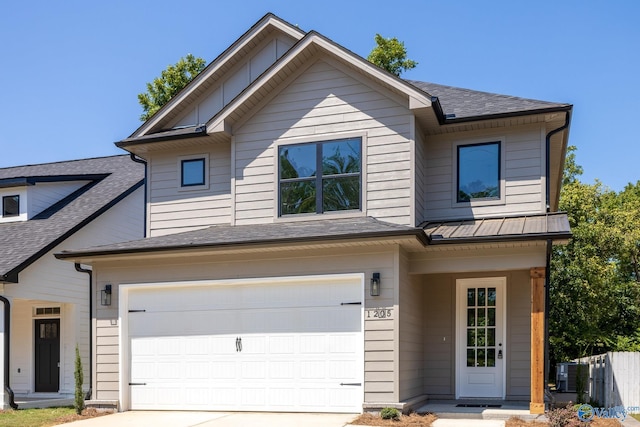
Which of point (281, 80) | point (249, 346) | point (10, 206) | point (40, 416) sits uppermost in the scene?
point (281, 80)

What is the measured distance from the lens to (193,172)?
595 inches

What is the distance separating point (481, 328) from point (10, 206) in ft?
42.6

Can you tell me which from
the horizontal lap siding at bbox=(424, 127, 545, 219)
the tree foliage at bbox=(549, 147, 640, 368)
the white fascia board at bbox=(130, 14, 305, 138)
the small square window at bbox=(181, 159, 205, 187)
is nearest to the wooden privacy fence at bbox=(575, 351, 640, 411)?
the horizontal lap siding at bbox=(424, 127, 545, 219)

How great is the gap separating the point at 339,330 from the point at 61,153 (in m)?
29.1

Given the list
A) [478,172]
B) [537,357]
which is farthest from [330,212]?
[537,357]

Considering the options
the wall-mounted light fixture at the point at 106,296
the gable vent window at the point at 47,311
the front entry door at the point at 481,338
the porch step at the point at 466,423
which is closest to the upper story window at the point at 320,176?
the front entry door at the point at 481,338

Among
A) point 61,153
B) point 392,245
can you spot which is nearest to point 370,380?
point 392,245

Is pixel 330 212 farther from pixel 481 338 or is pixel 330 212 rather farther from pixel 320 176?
pixel 481 338

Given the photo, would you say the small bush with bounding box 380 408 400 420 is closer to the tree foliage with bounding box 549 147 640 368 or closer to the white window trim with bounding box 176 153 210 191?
the white window trim with bounding box 176 153 210 191

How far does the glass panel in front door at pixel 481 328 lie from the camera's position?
13141 mm

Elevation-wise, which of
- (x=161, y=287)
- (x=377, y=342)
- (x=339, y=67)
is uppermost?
(x=339, y=67)

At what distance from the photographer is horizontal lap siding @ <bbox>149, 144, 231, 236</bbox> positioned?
578 inches

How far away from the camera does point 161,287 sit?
13.0 metres

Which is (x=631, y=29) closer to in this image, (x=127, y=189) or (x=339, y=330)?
(x=339, y=330)
